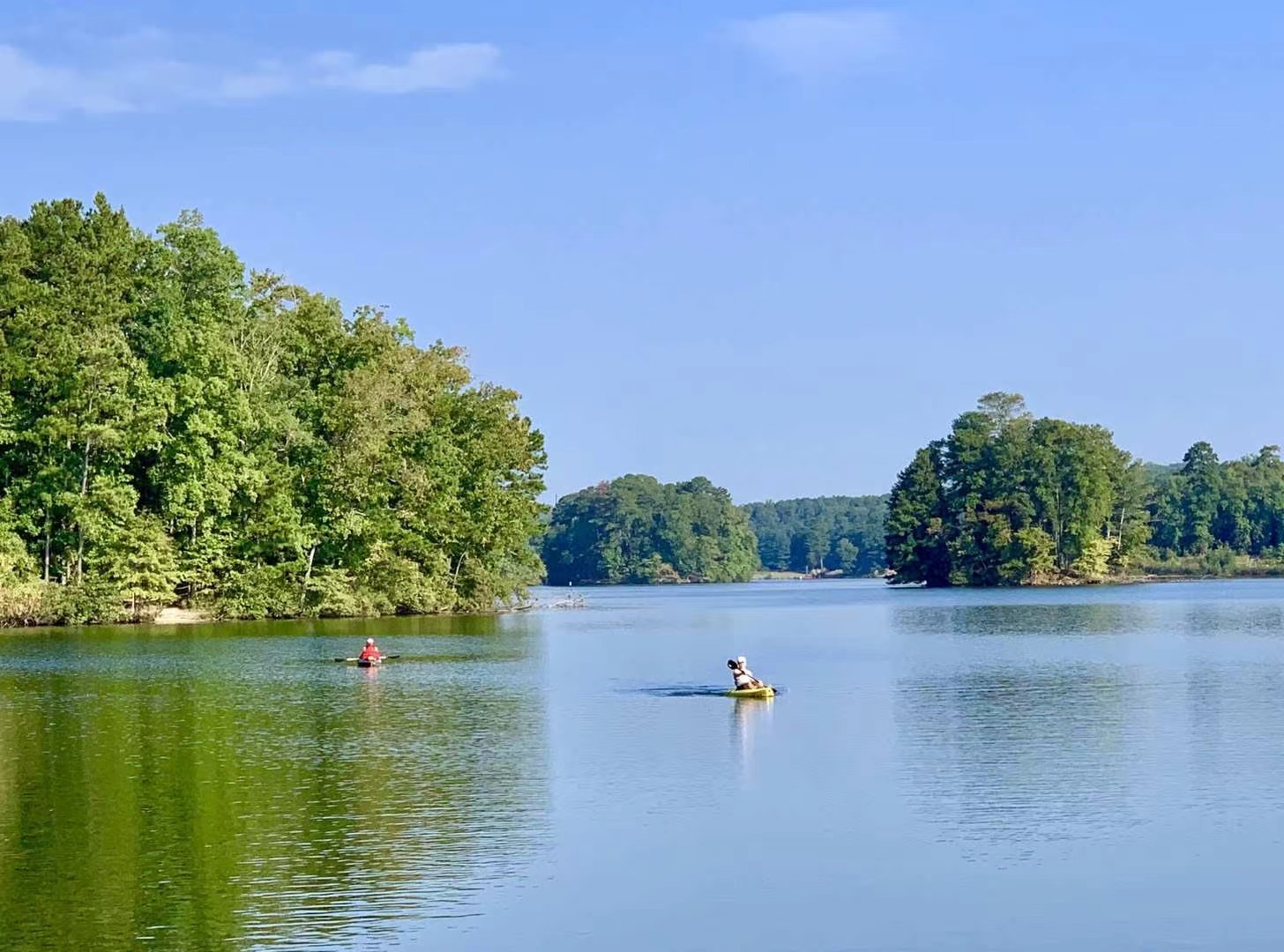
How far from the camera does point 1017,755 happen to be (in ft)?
96.2

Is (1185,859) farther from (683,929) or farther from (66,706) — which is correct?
(66,706)

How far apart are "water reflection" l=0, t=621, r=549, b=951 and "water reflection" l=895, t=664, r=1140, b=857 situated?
19.9 ft

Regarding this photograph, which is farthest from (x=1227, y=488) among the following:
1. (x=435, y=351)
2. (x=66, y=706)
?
(x=66, y=706)

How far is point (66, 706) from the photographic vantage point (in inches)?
1497

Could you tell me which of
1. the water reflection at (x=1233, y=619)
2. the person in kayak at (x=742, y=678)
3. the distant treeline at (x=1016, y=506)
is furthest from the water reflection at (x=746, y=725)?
the distant treeline at (x=1016, y=506)

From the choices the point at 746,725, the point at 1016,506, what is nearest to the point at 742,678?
the point at 746,725

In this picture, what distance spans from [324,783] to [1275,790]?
1456 centimetres

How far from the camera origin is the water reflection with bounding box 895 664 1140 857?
2288cm

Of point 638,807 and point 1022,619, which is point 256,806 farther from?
point 1022,619

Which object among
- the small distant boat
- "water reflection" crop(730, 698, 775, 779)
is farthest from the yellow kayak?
the small distant boat

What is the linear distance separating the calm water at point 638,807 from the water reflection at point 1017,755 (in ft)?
0.35

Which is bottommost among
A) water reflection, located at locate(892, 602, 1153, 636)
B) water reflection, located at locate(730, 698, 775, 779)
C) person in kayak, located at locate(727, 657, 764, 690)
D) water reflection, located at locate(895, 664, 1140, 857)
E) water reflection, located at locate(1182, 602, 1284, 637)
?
water reflection, located at locate(895, 664, 1140, 857)

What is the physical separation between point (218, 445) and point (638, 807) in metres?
56.1

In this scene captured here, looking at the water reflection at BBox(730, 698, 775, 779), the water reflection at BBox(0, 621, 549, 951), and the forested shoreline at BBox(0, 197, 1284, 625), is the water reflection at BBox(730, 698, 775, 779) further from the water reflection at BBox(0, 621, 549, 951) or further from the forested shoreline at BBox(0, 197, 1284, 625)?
the forested shoreline at BBox(0, 197, 1284, 625)
